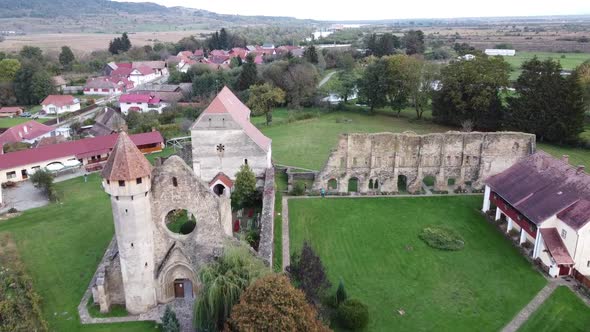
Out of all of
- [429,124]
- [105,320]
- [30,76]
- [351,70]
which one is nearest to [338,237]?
[105,320]

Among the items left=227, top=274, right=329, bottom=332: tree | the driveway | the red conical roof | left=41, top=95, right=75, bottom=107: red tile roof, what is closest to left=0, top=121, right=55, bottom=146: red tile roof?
the driveway

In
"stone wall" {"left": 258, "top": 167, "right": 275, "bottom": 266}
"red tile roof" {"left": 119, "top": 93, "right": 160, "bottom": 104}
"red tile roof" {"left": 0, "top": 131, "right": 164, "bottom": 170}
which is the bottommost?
"red tile roof" {"left": 0, "top": 131, "right": 164, "bottom": 170}

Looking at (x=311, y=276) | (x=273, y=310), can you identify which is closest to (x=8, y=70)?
(x=311, y=276)

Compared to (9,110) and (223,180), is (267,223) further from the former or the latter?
(9,110)

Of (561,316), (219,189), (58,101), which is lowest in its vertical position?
(561,316)

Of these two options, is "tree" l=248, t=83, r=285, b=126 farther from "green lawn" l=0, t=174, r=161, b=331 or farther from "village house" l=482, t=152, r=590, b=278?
"village house" l=482, t=152, r=590, b=278
